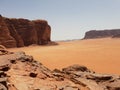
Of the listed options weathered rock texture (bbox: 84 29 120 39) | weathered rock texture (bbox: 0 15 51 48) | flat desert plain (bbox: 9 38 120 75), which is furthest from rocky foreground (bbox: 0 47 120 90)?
weathered rock texture (bbox: 84 29 120 39)

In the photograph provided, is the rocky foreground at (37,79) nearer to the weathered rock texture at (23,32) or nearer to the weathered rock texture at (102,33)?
the weathered rock texture at (23,32)

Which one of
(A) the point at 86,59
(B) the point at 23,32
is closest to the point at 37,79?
(A) the point at 86,59

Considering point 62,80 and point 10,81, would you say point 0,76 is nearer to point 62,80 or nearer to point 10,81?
point 10,81

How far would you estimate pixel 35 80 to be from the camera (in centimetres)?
681

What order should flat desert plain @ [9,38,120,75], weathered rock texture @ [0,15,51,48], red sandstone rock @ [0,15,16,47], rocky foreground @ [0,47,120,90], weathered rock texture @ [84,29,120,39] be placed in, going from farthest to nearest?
weathered rock texture @ [84,29,120,39] → weathered rock texture @ [0,15,51,48] → red sandstone rock @ [0,15,16,47] → flat desert plain @ [9,38,120,75] → rocky foreground @ [0,47,120,90]

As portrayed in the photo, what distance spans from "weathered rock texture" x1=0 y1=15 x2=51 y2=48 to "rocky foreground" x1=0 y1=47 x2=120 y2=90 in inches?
1265

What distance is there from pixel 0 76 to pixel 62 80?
200cm

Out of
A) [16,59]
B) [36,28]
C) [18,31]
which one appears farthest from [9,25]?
[16,59]

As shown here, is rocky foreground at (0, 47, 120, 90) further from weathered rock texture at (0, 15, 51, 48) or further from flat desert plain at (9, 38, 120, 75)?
weathered rock texture at (0, 15, 51, 48)

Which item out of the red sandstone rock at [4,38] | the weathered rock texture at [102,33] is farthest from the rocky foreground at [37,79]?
the weathered rock texture at [102,33]

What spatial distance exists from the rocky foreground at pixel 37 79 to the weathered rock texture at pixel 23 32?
105ft

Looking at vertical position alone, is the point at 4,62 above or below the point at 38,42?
above

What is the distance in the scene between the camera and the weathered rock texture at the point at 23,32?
41250 millimetres

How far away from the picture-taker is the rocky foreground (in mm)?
6277
